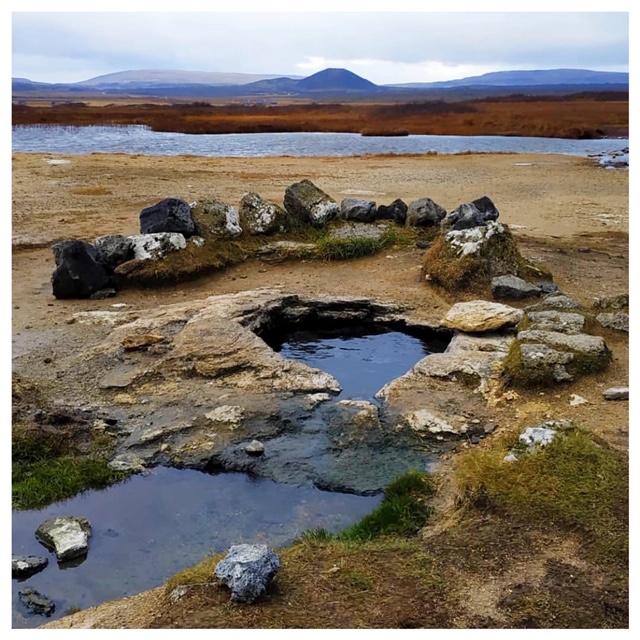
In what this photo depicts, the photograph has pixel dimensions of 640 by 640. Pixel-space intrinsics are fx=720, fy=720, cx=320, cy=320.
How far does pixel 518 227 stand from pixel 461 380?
8.44m

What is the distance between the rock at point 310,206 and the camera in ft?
42.3

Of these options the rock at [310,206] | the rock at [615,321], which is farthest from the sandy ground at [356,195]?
the rock at [310,206]

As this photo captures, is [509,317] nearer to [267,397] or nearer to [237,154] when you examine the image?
[267,397]

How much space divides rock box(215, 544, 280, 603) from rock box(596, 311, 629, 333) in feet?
18.7

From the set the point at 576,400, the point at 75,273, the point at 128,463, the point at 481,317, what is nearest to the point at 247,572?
the point at 128,463

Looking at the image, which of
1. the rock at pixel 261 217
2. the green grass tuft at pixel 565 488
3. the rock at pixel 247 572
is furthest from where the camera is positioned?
the rock at pixel 261 217

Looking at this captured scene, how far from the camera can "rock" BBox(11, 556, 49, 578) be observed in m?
5.00

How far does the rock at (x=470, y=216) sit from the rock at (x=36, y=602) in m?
8.68

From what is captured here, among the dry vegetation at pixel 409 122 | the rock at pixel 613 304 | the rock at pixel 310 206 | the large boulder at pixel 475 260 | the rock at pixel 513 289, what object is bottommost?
the rock at pixel 613 304

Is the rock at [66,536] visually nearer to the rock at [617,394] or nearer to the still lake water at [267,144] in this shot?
the rock at [617,394]

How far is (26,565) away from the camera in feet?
16.5

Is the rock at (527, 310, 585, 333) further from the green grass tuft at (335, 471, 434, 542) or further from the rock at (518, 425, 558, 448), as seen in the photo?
the green grass tuft at (335, 471, 434, 542)

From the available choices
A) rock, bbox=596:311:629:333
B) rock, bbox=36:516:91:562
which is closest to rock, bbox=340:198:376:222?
rock, bbox=596:311:629:333

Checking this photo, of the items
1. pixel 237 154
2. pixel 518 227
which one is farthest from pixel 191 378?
pixel 237 154
